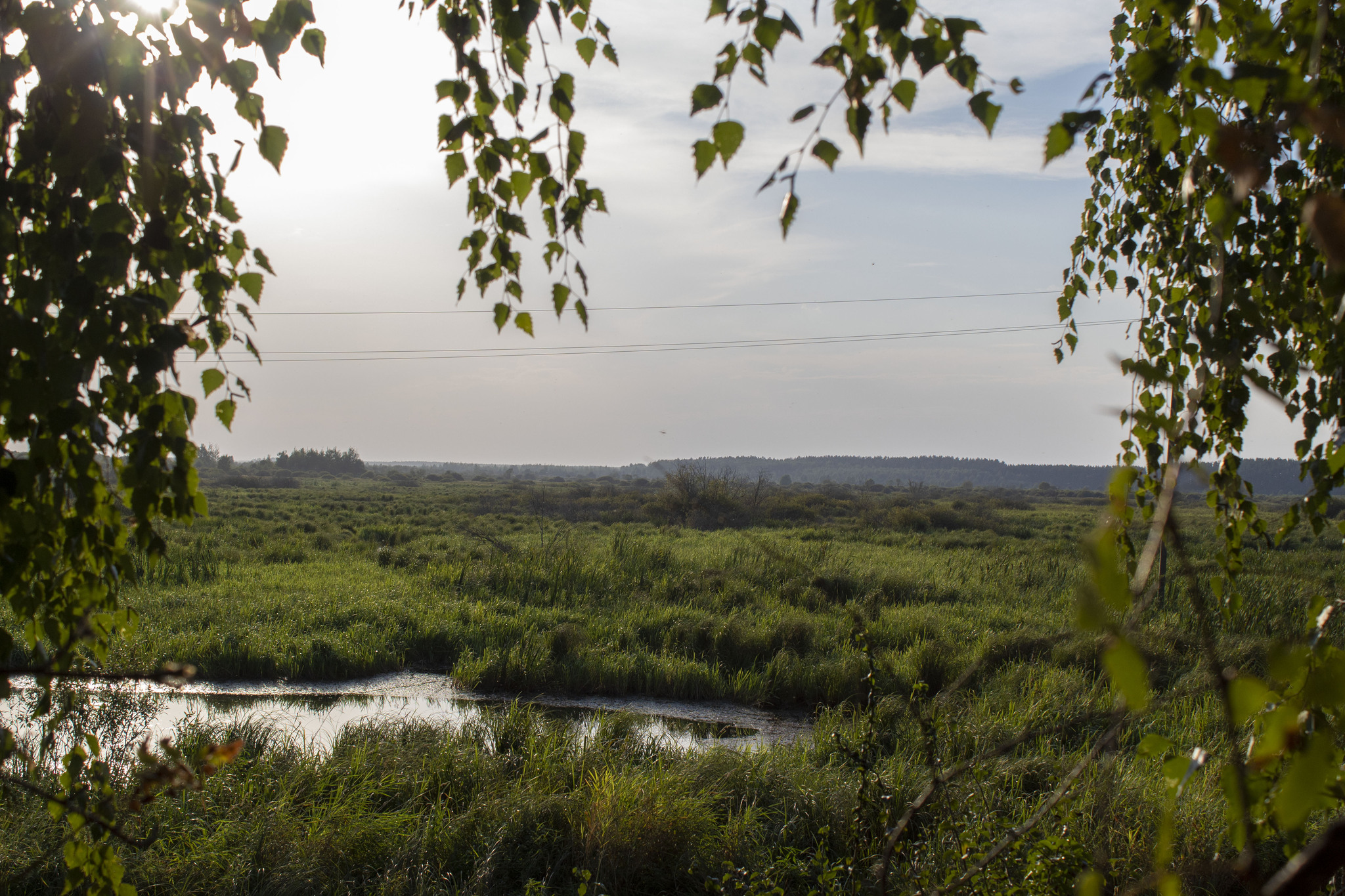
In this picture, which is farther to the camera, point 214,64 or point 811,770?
point 811,770

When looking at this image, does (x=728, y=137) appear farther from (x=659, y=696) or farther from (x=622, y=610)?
(x=622, y=610)

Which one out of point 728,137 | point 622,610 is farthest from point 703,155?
point 622,610

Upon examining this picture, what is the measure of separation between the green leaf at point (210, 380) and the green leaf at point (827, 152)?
1235mm

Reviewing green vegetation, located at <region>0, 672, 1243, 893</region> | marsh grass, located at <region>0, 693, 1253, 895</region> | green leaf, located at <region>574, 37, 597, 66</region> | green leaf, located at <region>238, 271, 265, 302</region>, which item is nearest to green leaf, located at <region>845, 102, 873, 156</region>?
green leaf, located at <region>574, 37, 597, 66</region>

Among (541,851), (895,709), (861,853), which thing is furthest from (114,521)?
(895,709)

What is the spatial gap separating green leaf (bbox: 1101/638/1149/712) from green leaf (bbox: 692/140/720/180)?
1004mm

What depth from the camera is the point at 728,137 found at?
1.32m

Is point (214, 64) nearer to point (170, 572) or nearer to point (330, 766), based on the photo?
point (330, 766)

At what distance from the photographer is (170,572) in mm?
11586

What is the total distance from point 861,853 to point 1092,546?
8.87 feet

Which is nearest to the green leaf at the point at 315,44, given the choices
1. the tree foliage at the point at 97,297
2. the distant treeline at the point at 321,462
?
the tree foliage at the point at 97,297

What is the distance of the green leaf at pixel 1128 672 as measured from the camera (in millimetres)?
576

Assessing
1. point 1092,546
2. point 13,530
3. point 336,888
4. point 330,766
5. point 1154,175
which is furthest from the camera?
point 330,766

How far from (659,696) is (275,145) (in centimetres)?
706
